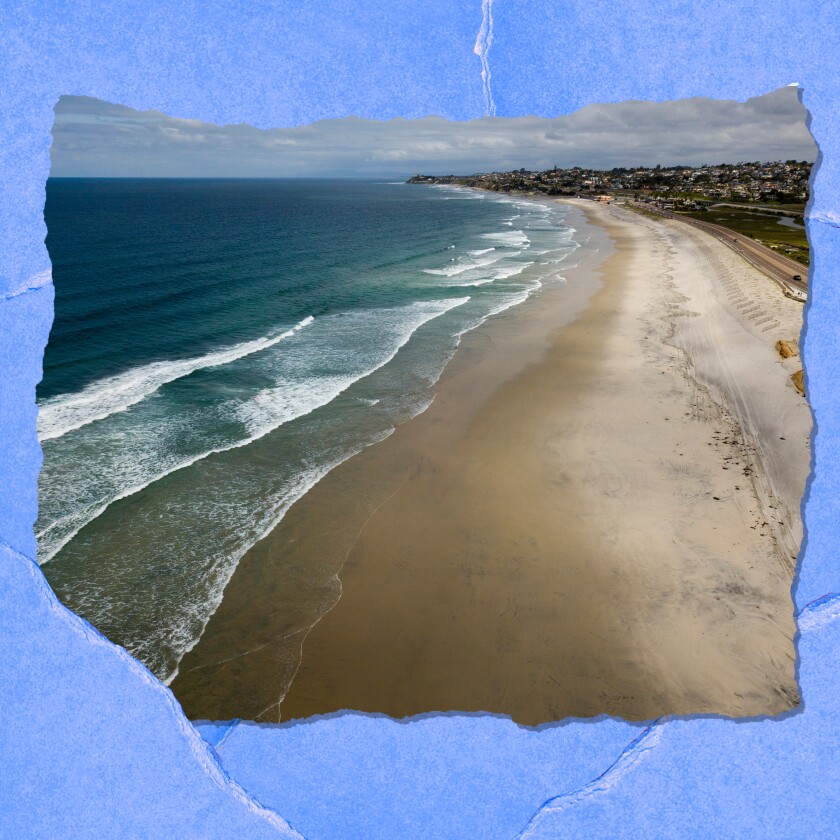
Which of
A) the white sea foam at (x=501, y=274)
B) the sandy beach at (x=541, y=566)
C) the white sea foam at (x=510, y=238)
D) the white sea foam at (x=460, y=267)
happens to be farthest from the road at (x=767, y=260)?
the white sea foam at (x=460, y=267)

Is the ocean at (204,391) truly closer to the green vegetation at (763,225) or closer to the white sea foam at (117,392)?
the white sea foam at (117,392)

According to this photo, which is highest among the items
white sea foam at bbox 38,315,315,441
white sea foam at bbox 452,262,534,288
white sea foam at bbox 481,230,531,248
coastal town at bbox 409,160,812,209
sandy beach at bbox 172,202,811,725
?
coastal town at bbox 409,160,812,209

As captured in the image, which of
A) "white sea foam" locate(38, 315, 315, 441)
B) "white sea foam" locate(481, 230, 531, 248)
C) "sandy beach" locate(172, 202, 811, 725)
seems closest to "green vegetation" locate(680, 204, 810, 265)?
"white sea foam" locate(481, 230, 531, 248)

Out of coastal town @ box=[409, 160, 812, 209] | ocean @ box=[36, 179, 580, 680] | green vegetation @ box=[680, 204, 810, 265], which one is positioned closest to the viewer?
ocean @ box=[36, 179, 580, 680]

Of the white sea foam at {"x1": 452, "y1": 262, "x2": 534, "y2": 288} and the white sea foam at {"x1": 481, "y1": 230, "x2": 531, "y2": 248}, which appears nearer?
the white sea foam at {"x1": 452, "y1": 262, "x2": 534, "y2": 288}

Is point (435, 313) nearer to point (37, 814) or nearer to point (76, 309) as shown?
point (76, 309)

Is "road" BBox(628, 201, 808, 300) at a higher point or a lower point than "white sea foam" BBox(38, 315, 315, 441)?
higher

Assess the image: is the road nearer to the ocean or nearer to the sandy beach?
the sandy beach
